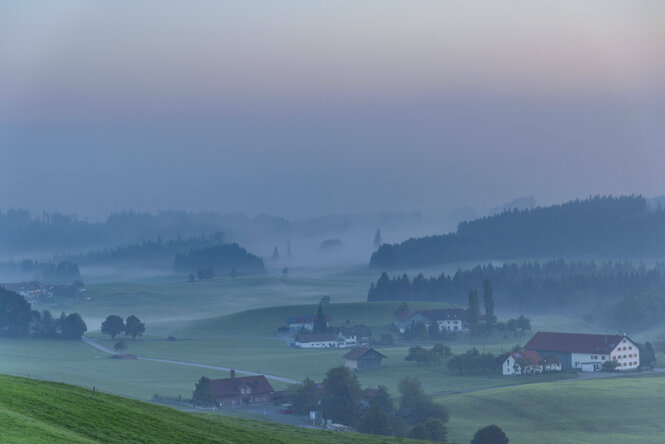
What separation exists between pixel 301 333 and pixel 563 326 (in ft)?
150

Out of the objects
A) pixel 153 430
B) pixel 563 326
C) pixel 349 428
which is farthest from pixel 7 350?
pixel 153 430

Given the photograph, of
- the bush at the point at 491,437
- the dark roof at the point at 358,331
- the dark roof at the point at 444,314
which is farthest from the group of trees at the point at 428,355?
the bush at the point at 491,437

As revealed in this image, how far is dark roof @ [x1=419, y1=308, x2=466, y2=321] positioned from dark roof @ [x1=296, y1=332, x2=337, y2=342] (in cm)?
1771

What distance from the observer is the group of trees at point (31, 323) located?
504ft

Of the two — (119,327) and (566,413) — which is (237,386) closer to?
(566,413)

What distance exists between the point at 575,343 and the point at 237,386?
Answer: 44293 millimetres

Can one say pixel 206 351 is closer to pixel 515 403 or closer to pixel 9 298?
pixel 9 298

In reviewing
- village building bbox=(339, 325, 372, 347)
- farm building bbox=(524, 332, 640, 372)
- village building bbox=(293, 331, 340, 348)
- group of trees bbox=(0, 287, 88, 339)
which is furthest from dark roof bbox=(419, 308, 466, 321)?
group of trees bbox=(0, 287, 88, 339)

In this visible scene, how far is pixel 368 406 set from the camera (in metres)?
83.5

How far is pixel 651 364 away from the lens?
370 ft

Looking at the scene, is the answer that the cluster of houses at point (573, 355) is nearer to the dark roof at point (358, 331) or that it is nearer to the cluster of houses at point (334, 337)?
the cluster of houses at point (334, 337)

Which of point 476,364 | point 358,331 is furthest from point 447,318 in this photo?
point 476,364

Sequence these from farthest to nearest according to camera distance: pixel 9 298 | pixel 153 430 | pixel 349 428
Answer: pixel 9 298
pixel 349 428
pixel 153 430

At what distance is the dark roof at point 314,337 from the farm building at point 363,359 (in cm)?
2891
